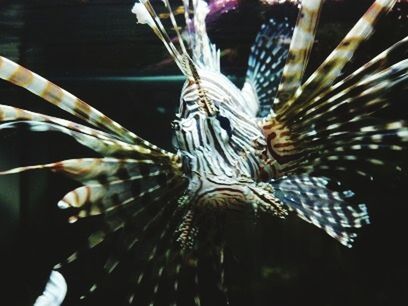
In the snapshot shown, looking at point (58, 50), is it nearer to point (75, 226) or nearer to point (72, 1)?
point (72, 1)

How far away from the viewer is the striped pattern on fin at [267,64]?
9.89 ft

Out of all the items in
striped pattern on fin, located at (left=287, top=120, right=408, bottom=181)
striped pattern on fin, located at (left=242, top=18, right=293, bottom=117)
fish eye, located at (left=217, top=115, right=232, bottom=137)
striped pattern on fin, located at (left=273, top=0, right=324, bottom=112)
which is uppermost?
striped pattern on fin, located at (left=242, top=18, right=293, bottom=117)

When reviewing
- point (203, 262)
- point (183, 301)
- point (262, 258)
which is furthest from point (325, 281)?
point (203, 262)

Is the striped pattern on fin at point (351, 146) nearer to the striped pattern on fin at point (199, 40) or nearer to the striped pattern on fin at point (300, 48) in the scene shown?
the striped pattern on fin at point (300, 48)

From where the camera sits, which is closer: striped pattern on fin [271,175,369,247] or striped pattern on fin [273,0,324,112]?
striped pattern on fin [273,0,324,112]

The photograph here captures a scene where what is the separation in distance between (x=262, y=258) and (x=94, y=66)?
1.73 meters

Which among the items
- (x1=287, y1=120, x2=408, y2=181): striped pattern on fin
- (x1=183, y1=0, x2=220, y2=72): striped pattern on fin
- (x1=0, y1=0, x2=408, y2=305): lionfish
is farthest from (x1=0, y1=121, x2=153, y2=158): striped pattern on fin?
(x1=287, y1=120, x2=408, y2=181): striped pattern on fin

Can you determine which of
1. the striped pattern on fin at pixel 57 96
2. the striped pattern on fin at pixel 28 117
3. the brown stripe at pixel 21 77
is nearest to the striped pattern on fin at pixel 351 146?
the striped pattern on fin at pixel 57 96

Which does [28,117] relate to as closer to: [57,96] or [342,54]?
[57,96]

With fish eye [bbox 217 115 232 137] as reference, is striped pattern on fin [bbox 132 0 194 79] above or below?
above

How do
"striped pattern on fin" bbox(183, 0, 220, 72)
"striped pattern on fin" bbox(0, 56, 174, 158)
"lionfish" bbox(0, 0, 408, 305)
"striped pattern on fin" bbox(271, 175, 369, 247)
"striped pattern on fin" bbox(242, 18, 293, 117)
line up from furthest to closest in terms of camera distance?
1. "striped pattern on fin" bbox(242, 18, 293, 117)
2. "striped pattern on fin" bbox(183, 0, 220, 72)
3. "striped pattern on fin" bbox(271, 175, 369, 247)
4. "lionfish" bbox(0, 0, 408, 305)
5. "striped pattern on fin" bbox(0, 56, 174, 158)

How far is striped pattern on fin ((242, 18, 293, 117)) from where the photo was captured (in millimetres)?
3014

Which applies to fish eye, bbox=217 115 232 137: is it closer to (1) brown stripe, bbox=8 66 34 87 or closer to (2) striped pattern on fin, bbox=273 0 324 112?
(2) striped pattern on fin, bbox=273 0 324 112

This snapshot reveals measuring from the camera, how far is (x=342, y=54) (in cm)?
206
